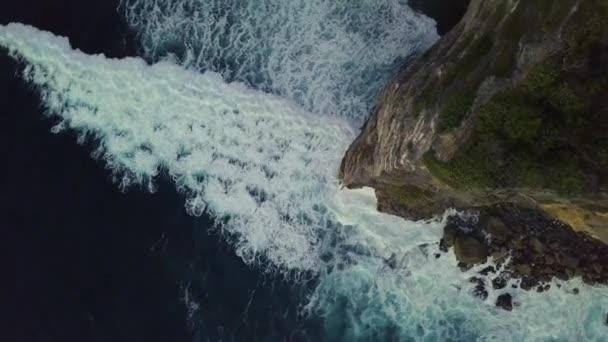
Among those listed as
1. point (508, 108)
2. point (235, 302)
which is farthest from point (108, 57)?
point (508, 108)

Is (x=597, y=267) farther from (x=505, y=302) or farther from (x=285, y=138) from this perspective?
(x=285, y=138)

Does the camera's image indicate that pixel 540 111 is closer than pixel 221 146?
Yes

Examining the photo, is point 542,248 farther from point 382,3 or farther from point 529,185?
point 382,3

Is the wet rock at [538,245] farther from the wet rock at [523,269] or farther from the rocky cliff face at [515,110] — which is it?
the rocky cliff face at [515,110]

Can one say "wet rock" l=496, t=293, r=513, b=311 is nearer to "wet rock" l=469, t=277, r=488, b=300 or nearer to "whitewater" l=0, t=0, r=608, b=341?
"whitewater" l=0, t=0, r=608, b=341

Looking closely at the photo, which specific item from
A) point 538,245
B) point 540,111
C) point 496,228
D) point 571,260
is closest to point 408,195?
point 496,228

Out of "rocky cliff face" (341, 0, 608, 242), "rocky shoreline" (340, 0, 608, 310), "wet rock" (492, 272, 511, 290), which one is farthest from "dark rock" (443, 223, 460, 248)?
"rocky cliff face" (341, 0, 608, 242)

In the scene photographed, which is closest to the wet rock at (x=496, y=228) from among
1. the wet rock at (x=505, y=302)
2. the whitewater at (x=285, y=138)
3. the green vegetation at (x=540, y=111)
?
the whitewater at (x=285, y=138)
